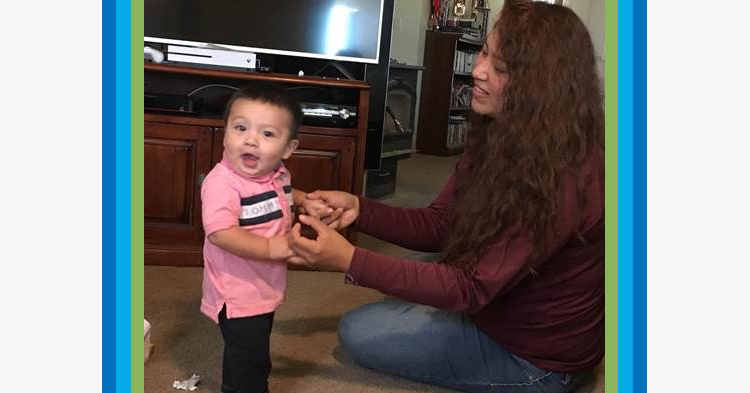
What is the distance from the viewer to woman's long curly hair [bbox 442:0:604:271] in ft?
3.47

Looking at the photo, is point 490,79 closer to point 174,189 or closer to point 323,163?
point 323,163

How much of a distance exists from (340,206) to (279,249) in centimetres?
28

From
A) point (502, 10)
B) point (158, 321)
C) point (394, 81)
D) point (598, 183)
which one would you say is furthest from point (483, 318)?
point (394, 81)

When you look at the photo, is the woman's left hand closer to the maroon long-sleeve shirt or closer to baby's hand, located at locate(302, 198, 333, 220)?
the maroon long-sleeve shirt

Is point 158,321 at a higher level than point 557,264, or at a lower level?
lower

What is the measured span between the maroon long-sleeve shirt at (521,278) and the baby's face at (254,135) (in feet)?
0.63

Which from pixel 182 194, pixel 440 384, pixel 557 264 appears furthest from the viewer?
pixel 182 194

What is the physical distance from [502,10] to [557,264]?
0.41m

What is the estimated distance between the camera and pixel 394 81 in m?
3.50

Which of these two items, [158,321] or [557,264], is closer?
[557,264]

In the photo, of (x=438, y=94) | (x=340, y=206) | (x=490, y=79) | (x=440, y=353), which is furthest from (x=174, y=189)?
(x=438, y=94)
